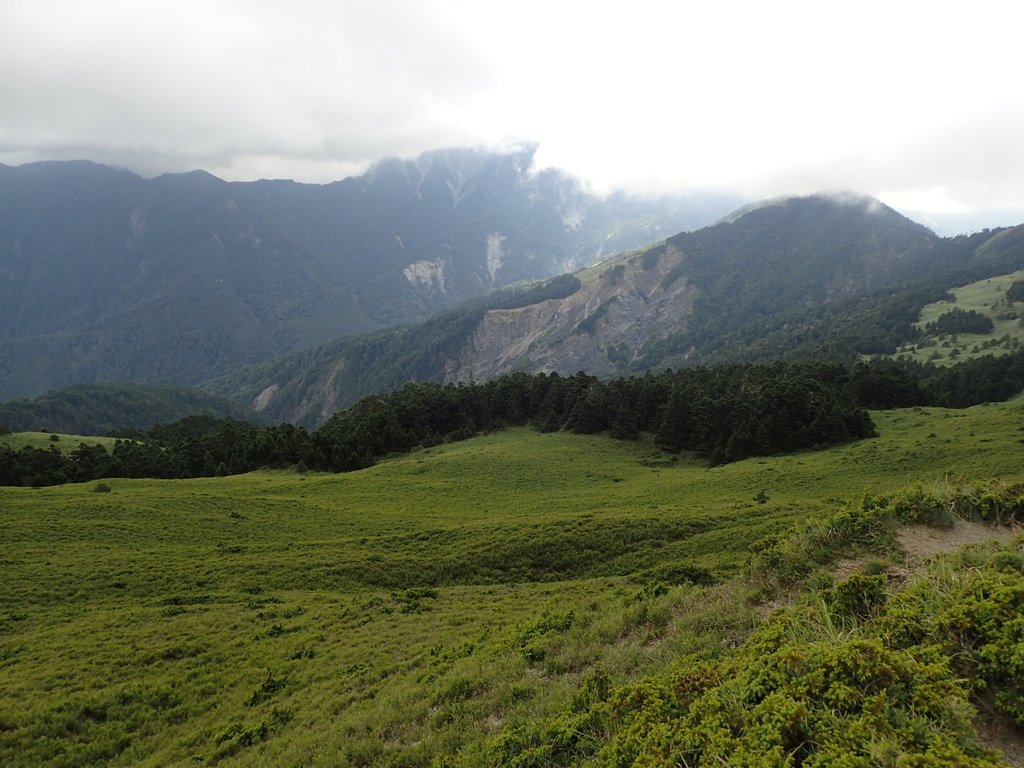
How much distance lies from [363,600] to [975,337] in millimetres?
196247

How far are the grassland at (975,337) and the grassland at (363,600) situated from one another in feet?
349

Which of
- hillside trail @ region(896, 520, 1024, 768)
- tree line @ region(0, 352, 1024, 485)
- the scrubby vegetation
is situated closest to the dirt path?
hillside trail @ region(896, 520, 1024, 768)

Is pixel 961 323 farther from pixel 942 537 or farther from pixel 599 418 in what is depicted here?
pixel 942 537

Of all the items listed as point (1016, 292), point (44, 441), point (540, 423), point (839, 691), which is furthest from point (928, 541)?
point (1016, 292)

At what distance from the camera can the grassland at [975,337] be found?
133625 mm

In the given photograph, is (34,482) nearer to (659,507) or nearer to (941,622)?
(659,507)

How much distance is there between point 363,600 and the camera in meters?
23.9

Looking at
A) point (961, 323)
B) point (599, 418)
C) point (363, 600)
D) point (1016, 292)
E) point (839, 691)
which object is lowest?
point (599, 418)

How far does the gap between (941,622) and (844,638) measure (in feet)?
4.13

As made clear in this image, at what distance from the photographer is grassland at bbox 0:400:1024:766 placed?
12328 mm

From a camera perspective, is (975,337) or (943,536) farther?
(975,337)

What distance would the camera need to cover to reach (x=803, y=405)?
62281 mm

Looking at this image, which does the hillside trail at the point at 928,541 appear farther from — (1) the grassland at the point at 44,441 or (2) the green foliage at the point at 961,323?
(2) the green foliage at the point at 961,323

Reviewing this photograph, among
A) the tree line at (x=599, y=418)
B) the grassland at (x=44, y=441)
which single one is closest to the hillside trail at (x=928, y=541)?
the tree line at (x=599, y=418)
